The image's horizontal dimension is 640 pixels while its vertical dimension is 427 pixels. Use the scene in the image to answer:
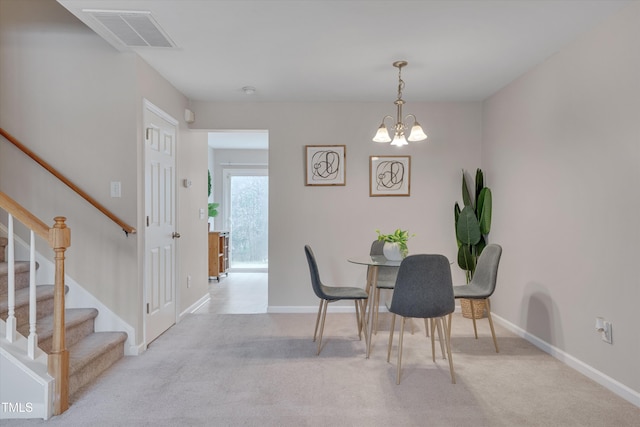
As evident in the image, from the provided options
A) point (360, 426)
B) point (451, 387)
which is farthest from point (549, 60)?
point (360, 426)

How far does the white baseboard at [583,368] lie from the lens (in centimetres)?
241

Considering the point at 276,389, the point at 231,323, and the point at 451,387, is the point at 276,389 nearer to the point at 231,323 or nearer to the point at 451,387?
the point at 451,387

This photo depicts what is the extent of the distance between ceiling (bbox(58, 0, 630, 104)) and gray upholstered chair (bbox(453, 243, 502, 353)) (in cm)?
158

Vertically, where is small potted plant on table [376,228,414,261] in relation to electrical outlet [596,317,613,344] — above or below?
above

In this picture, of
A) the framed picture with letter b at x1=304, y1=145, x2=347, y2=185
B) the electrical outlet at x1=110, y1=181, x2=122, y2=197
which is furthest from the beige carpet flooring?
the framed picture with letter b at x1=304, y1=145, x2=347, y2=185

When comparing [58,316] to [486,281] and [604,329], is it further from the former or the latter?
[604,329]

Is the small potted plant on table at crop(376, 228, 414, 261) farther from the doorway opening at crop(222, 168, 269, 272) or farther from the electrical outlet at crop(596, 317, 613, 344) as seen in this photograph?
the doorway opening at crop(222, 168, 269, 272)

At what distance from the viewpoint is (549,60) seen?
3.24m

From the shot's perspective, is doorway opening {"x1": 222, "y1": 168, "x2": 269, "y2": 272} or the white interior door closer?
the white interior door

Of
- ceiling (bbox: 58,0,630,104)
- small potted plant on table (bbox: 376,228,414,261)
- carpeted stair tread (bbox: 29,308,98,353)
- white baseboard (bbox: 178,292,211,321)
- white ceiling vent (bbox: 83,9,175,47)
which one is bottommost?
white baseboard (bbox: 178,292,211,321)

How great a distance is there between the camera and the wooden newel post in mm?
2246

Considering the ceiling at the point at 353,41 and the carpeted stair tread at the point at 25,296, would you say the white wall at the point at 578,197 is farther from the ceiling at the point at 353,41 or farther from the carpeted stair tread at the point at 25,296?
the carpeted stair tread at the point at 25,296

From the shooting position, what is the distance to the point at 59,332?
2273mm

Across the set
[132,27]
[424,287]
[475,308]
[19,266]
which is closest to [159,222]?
[19,266]
